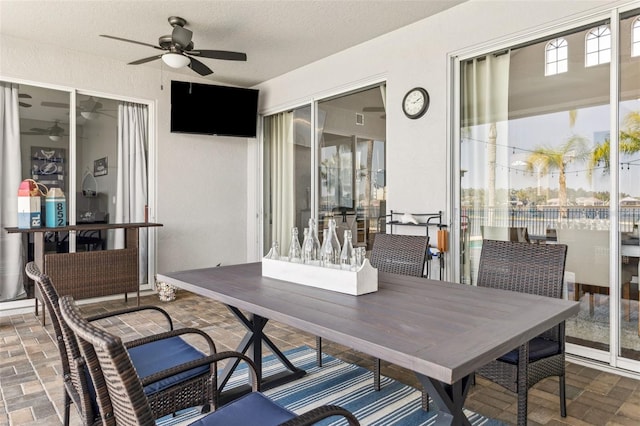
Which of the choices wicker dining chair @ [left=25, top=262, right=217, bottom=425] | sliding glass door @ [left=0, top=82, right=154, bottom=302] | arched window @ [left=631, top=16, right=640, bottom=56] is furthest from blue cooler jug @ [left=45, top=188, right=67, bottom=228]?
arched window @ [left=631, top=16, right=640, bottom=56]

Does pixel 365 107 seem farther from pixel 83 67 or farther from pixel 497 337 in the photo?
pixel 497 337

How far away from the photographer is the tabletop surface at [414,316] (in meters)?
1.17

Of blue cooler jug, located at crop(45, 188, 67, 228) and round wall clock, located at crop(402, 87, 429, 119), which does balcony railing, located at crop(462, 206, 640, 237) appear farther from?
blue cooler jug, located at crop(45, 188, 67, 228)

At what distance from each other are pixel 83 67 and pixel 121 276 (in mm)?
2504

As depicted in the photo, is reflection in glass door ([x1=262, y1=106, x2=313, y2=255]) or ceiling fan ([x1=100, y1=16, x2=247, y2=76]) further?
reflection in glass door ([x1=262, y1=106, x2=313, y2=255])

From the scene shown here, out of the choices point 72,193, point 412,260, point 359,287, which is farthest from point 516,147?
point 72,193

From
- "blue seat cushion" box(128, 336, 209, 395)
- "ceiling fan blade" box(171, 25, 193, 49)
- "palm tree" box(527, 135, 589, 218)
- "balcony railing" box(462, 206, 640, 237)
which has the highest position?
"ceiling fan blade" box(171, 25, 193, 49)

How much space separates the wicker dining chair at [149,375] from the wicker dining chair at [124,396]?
184 millimetres

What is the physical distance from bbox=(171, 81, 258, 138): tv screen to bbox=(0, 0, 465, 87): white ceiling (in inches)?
28.5

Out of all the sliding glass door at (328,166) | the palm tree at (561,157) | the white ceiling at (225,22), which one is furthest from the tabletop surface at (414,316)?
the white ceiling at (225,22)

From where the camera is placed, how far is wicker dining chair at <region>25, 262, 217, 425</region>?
144 centimetres

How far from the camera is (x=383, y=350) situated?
1198 millimetres

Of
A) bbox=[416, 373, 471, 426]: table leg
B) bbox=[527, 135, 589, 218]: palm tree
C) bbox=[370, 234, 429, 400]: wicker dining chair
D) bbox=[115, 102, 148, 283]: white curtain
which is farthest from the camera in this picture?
bbox=[115, 102, 148, 283]: white curtain

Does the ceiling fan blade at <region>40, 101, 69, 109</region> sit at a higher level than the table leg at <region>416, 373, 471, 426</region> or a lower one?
higher
